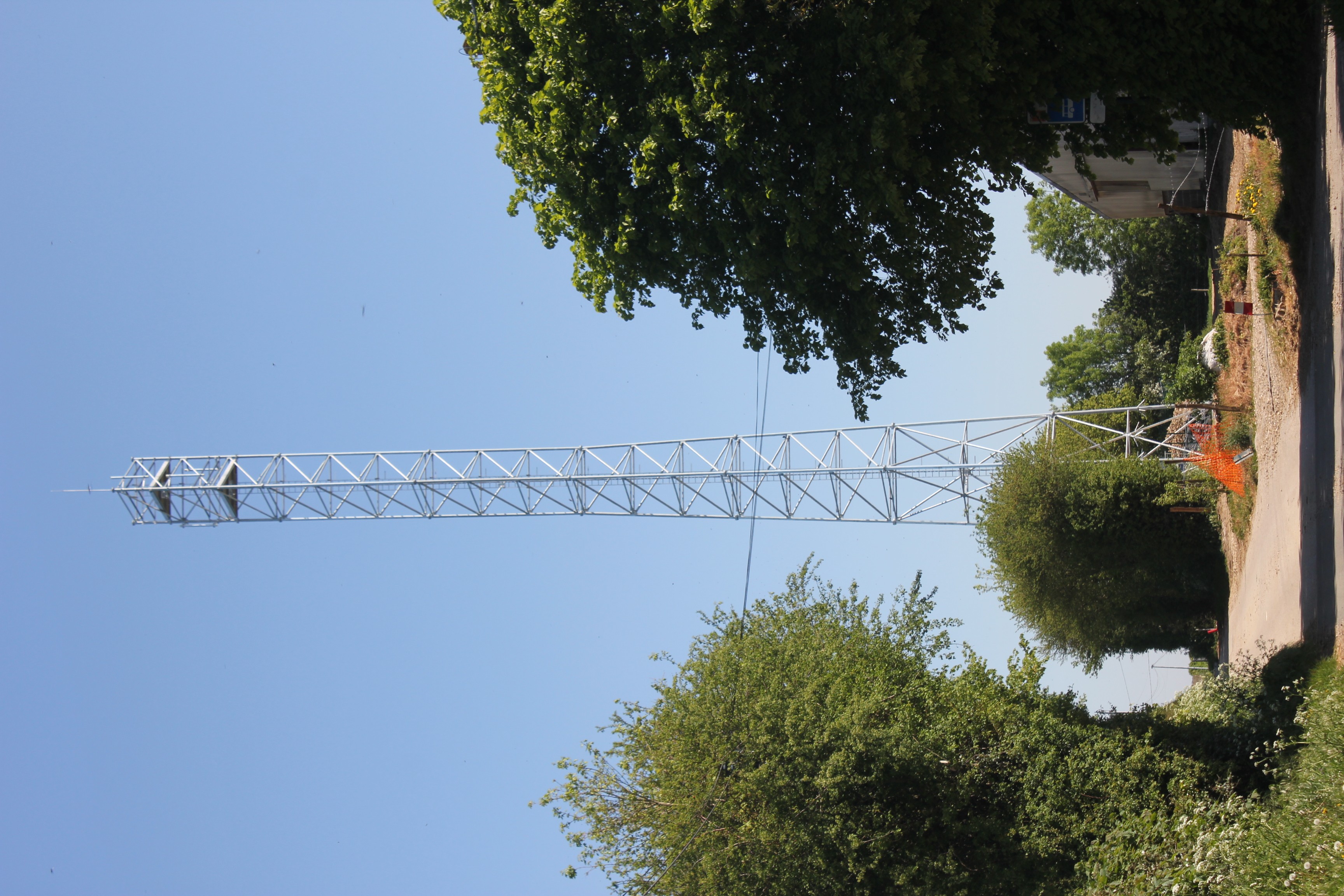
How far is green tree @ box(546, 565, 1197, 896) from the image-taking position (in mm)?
19031

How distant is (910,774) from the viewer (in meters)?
21.0

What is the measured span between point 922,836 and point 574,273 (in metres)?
13.7

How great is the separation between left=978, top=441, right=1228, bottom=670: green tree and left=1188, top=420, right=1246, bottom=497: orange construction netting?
1489mm

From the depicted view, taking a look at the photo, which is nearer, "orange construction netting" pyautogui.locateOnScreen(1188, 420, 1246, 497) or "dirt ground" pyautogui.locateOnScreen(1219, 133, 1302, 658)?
"dirt ground" pyautogui.locateOnScreen(1219, 133, 1302, 658)

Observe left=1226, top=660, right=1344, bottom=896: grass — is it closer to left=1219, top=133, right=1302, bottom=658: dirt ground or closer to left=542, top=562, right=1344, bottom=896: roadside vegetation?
left=542, top=562, right=1344, bottom=896: roadside vegetation

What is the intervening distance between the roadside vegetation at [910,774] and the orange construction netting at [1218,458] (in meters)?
5.94

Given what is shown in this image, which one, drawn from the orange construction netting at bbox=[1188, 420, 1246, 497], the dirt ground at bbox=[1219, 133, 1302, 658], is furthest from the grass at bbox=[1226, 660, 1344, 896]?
the orange construction netting at bbox=[1188, 420, 1246, 497]

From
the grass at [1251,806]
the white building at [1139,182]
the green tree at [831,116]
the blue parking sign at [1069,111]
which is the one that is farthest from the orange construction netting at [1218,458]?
the blue parking sign at [1069,111]

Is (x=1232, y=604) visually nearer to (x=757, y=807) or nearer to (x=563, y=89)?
(x=757, y=807)

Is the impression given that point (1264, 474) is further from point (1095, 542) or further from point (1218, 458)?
point (1095, 542)

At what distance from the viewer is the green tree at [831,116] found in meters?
15.1

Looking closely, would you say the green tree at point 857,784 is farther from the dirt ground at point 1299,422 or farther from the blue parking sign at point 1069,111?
the blue parking sign at point 1069,111

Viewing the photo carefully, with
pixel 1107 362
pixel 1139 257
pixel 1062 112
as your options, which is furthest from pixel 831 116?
pixel 1107 362

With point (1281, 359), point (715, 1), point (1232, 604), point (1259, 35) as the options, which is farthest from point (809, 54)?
point (1232, 604)
